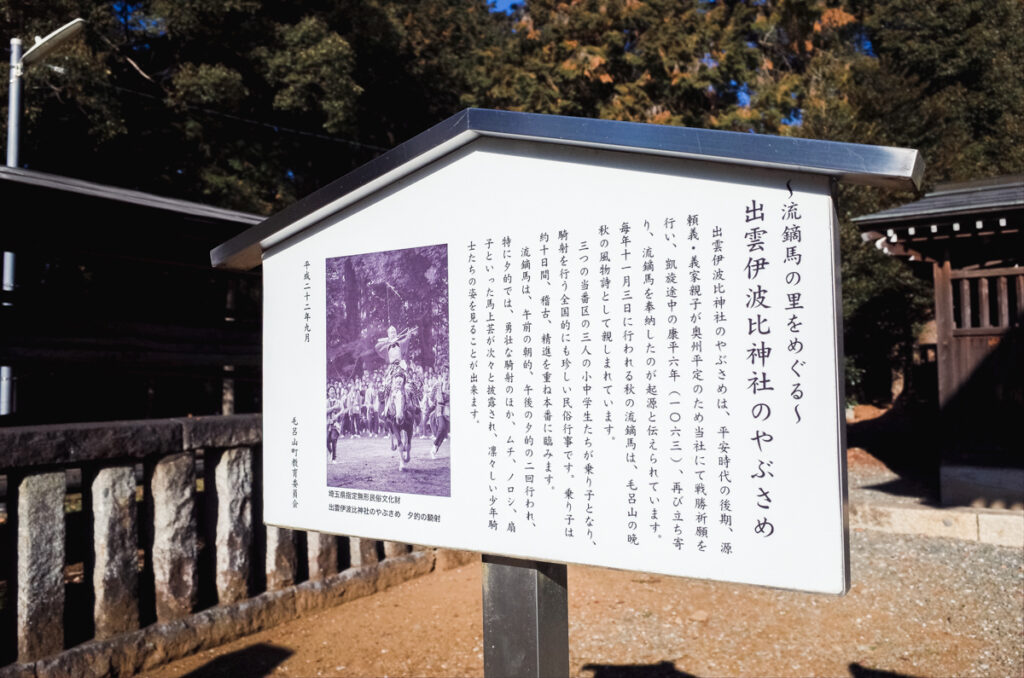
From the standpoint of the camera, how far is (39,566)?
3.62 meters

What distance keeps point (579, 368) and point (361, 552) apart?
3718 millimetres

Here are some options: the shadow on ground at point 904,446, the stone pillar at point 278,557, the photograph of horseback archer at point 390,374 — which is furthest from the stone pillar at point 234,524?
the shadow on ground at point 904,446

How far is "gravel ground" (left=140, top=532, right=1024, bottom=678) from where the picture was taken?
4.10m

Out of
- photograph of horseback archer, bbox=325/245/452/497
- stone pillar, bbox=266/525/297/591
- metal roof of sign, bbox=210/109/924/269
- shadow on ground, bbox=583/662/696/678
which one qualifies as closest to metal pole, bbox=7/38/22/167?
stone pillar, bbox=266/525/297/591

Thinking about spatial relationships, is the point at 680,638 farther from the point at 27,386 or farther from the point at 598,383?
the point at 27,386

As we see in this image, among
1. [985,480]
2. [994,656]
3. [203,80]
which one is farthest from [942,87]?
[994,656]

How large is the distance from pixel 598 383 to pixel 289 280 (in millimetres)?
1400

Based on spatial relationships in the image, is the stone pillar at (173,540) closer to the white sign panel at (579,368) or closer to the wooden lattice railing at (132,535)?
→ the wooden lattice railing at (132,535)

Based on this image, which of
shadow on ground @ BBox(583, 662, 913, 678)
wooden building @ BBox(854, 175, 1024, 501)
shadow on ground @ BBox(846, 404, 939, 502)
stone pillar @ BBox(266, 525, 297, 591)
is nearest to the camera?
shadow on ground @ BBox(583, 662, 913, 678)

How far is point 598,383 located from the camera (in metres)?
2.16

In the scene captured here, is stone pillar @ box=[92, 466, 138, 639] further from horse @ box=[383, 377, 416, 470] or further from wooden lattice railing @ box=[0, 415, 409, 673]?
horse @ box=[383, 377, 416, 470]

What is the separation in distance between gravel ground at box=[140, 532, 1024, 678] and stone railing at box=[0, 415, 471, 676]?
0.20m

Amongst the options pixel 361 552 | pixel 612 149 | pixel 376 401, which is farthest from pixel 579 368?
pixel 361 552

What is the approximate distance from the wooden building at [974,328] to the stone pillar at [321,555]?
6.30m
